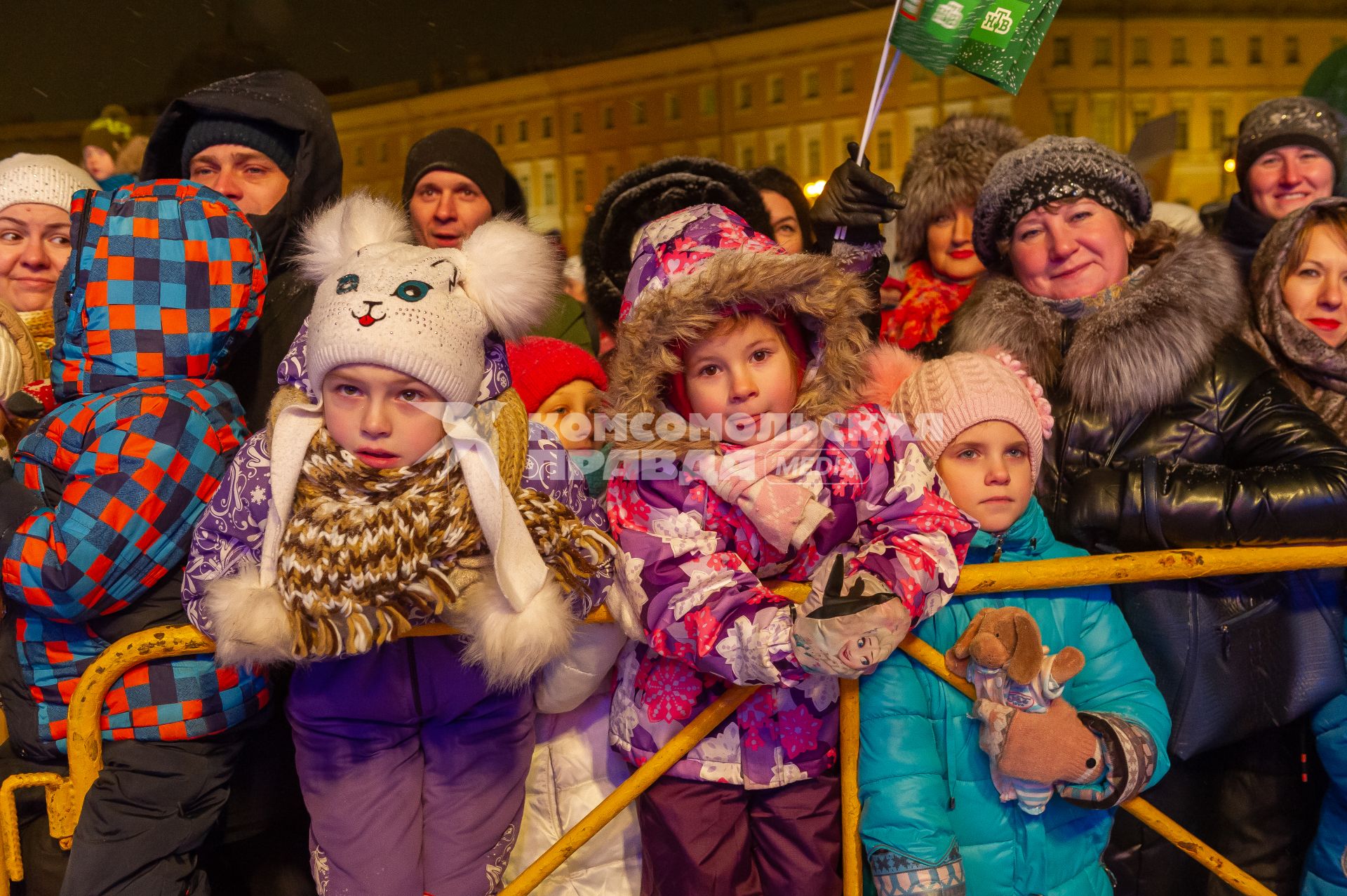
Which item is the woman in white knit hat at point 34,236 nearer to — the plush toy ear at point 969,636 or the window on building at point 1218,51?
the plush toy ear at point 969,636

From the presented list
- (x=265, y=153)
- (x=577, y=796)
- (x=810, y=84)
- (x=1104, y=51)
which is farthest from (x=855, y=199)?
(x=1104, y=51)

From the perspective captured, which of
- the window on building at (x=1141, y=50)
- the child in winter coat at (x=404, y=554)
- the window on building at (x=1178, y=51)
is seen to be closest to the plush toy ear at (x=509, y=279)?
the child in winter coat at (x=404, y=554)

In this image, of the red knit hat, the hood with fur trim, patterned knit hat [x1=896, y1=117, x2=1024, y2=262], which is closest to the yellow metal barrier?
the hood with fur trim

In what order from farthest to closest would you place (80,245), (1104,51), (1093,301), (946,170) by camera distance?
1. (1104,51)
2. (946,170)
3. (1093,301)
4. (80,245)

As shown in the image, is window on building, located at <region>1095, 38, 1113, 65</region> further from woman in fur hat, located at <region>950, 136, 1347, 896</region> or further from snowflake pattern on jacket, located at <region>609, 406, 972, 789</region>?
snowflake pattern on jacket, located at <region>609, 406, 972, 789</region>

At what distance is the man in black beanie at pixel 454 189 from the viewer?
10.6 ft

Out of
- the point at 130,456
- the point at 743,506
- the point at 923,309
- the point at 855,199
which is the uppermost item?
the point at 855,199

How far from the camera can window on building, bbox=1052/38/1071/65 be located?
1301 centimetres

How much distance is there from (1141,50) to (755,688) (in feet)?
49.0

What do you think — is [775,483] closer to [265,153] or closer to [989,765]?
[989,765]

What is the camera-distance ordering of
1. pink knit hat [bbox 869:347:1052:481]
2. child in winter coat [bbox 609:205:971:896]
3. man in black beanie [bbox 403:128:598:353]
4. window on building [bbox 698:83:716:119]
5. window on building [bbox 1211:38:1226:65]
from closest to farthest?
child in winter coat [bbox 609:205:971:896]
pink knit hat [bbox 869:347:1052:481]
man in black beanie [bbox 403:128:598:353]
window on building [bbox 698:83:716:119]
window on building [bbox 1211:38:1226:65]

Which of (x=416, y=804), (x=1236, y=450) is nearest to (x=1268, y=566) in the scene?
(x=1236, y=450)

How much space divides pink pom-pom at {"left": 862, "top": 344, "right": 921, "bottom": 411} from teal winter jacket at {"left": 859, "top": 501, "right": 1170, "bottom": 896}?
1.33 feet

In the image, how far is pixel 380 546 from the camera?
5.52ft
